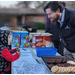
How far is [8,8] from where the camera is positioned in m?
17.9

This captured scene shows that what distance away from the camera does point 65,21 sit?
7.29ft

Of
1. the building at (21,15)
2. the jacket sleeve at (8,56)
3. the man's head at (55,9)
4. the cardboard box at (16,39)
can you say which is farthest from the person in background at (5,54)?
the building at (21,15)

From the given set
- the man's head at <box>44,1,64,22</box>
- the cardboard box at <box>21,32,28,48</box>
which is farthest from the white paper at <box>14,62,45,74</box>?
the cardboard box at <box>21,32,28,48</box>

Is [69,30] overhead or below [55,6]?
below

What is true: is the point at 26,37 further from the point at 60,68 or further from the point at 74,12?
the point at 60,68

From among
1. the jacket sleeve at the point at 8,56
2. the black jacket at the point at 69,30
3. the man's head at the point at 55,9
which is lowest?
the jacket sleeve at the point at 8,56

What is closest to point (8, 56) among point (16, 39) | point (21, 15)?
point (16, 39)

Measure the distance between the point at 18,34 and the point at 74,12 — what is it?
141cm

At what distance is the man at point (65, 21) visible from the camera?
2145mm

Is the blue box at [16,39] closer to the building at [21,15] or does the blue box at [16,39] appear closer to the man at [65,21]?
the man at [65,21]

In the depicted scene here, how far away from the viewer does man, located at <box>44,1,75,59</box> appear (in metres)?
2.14

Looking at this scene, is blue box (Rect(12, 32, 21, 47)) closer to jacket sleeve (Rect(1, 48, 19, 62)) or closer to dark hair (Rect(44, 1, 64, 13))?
jacket sleeve (Rect(1, 48, 19, 62))

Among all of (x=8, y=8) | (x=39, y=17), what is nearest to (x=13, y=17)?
(x=8, y=8)

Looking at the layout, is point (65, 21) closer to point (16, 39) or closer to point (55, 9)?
point (55, 9)
